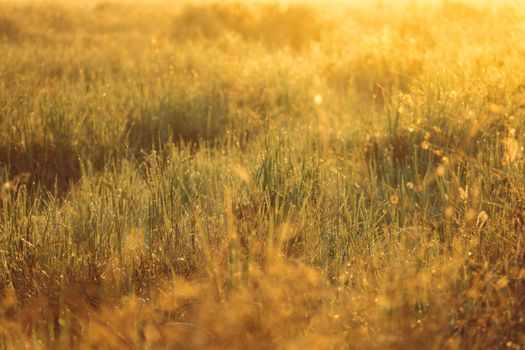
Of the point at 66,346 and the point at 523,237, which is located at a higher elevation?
the point at 523,237

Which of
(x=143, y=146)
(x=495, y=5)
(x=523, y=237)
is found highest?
(x=495, y=5)

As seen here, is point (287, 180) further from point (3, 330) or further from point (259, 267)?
point (3, 330)

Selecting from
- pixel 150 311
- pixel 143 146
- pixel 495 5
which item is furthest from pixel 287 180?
pixel 495 5

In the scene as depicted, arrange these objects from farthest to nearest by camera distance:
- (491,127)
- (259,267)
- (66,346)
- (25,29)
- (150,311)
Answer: (25,29)
(491,127)
(259,267)
(150,311)
(66,346)

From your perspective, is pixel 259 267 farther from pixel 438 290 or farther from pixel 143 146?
pixel 143 146

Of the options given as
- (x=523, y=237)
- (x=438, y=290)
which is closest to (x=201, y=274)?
(x=438, y=290)

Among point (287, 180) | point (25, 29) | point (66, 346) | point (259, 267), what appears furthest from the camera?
point (25, 29)

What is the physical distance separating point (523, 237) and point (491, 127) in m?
1.69

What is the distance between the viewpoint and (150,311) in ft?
6.40

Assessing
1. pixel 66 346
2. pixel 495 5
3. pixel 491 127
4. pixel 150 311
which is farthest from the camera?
pixel 495 5

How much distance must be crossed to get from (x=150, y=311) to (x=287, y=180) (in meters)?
0.80

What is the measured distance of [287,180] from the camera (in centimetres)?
247

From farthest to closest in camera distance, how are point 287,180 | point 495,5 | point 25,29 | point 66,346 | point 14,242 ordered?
point 25,29 < point 495,5 < point 287,180 < point 14,242 < point 66,346

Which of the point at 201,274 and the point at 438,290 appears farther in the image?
the point at 201,274
